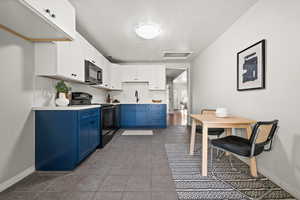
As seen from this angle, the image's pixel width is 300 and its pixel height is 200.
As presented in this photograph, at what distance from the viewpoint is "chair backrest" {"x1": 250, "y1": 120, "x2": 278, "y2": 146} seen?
1.53 m

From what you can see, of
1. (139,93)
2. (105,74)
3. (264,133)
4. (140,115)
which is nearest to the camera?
(264,133)

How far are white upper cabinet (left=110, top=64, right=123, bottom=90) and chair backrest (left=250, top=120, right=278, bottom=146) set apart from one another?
13.6 feet

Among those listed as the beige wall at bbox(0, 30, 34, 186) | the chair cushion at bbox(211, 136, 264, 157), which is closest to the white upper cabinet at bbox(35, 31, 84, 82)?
the beige wall at bbox(0, 30, 34, 186)

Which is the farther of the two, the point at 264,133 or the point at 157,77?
the point at 157,77

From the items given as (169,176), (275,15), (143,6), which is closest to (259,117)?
(275,15)

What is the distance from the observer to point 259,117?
2.00 metres

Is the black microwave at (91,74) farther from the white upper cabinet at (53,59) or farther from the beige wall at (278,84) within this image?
the beige wall at (278,84)

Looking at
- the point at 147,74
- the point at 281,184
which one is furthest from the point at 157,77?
the point at 281,184

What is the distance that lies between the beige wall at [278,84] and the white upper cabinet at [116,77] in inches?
140

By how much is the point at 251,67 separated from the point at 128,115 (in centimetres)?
378

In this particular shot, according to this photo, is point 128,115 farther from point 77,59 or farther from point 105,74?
point 77,59

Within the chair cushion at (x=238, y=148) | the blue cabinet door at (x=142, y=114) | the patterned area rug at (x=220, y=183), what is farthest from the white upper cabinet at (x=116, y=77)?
the chair cushion at (x=238, y=148)

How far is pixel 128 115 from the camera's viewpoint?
198 inches

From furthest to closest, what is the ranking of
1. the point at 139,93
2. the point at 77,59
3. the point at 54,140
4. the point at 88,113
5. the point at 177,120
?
the point at 177,120
the point at 139,93
the point at 77,59
the point at 88,113
the point at 54,140
